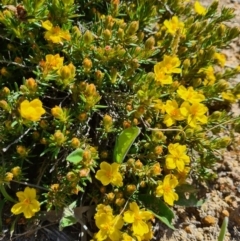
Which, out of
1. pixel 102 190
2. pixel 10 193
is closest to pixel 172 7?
pixel 102 190

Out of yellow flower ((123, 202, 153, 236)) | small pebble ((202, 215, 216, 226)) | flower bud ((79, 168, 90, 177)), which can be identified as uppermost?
flower bud ((79, 168, 90, 177))

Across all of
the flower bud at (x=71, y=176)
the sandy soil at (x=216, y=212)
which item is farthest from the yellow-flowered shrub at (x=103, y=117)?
the sandy soil at (x=216, y=212)

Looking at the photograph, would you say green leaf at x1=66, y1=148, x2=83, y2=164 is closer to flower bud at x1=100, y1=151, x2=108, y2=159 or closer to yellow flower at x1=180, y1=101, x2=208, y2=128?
flower bud at x1=100, y1=151, x2=108, y2=159

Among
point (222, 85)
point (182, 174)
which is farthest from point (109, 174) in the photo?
point (222, 85)

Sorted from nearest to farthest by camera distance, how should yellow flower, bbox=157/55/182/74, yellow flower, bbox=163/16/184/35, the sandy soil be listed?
yellow flower, bbox=157/55/182/74
the sandy soil
yellow flower, bbox=163/16/184/35

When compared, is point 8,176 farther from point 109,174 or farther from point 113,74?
point 113,74

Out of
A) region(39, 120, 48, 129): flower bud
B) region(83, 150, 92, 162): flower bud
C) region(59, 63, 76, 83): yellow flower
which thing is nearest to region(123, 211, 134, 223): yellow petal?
region(83, 150, 92, 162): flower bud

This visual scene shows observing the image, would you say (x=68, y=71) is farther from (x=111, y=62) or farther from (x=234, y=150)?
(x=234, y=150)
